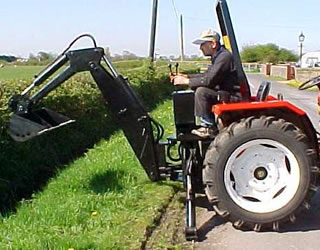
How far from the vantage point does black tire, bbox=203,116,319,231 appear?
5.65 meters

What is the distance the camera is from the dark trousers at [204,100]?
6.05 meters

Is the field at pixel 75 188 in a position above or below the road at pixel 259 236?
above

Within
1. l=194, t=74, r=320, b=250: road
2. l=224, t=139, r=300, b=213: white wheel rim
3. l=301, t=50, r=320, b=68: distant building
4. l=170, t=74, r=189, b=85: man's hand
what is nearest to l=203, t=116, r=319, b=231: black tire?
l=224, t=139, r=300, b=213: white wheel rim

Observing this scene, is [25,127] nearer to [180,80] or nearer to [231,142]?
[180,80]

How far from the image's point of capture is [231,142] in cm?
566

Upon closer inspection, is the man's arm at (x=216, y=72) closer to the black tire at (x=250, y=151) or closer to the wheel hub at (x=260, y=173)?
the black tire at (x=250, y=151)

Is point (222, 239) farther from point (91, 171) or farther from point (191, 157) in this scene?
point (91, 171)

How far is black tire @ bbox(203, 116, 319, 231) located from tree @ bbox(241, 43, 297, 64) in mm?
87412

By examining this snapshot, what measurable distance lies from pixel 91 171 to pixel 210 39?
2711 mm

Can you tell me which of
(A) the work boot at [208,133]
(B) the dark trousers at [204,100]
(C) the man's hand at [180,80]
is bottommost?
(A) the work boot at [208,133]

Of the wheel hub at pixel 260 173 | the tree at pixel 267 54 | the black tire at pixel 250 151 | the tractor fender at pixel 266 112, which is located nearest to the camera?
the black tire at pixel 250 151

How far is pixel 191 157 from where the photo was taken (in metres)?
6.16

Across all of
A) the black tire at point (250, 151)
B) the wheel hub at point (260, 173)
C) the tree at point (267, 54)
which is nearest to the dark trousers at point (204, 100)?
the black tire at point (250, 151)

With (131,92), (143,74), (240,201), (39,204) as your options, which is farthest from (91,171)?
(143,74)
